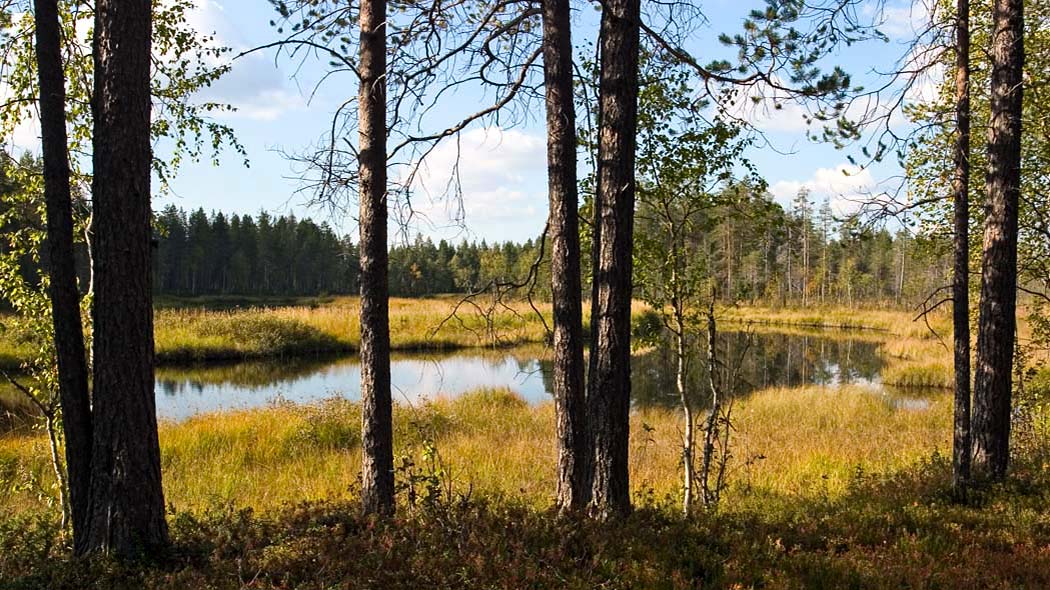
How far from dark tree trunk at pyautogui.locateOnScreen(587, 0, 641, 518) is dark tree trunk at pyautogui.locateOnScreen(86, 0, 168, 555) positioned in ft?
11.4

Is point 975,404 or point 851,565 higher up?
point 975,404

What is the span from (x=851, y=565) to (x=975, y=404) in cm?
376

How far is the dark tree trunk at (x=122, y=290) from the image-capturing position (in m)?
4.90

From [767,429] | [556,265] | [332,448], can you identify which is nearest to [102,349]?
[556,265]

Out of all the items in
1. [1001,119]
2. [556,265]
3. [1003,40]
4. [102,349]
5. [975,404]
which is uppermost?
[1003,40]

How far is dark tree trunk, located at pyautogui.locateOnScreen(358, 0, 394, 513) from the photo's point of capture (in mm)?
6484

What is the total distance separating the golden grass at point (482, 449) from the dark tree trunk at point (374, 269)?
0.39 m

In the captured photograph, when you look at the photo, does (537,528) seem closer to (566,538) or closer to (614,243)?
(566,538)

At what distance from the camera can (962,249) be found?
7.36 metres

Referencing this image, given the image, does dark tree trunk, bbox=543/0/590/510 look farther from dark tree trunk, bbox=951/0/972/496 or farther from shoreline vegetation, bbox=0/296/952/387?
shoreline vegetation, bbox=0/296/952/387

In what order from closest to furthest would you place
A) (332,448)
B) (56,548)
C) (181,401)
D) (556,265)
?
(56,548) → (556,265) → (332,448) → (181,401)

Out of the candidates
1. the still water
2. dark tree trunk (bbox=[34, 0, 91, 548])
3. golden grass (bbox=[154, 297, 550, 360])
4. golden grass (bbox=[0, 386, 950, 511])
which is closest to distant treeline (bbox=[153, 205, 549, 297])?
golden grass (bbox=[154, 297, 550, 360])

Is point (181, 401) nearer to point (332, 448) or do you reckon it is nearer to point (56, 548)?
point (332, 448)

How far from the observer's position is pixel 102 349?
4930 mm
